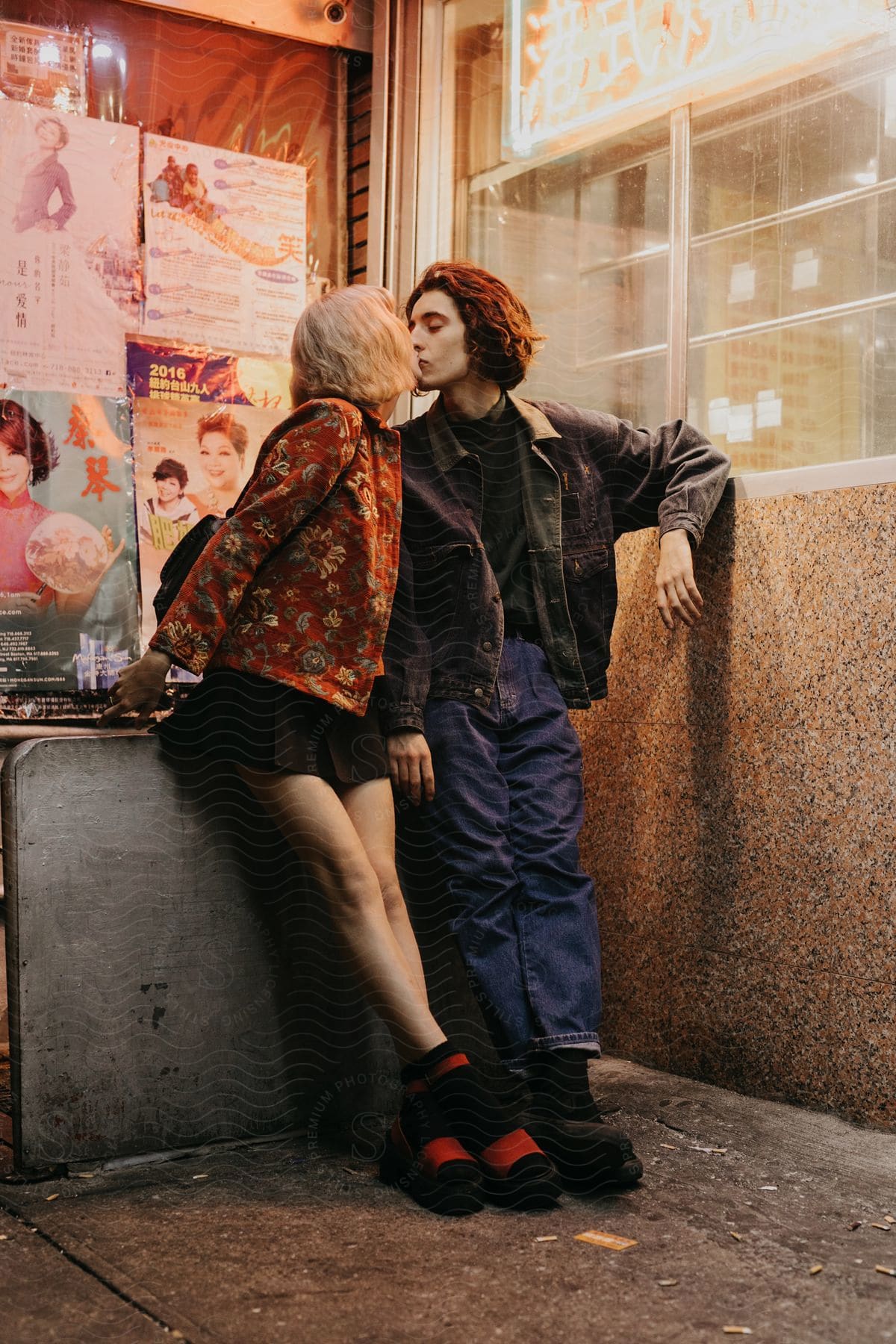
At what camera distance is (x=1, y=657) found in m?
3.28

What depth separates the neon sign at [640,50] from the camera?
118 inches

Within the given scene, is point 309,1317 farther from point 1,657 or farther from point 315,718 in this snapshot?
point 1,657

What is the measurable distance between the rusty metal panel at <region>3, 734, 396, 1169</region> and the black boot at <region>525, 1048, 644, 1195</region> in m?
0.41

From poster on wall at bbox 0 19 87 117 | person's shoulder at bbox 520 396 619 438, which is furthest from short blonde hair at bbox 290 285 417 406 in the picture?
poster on wall at bbox 0 19 87 117

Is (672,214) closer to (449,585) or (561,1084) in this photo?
(449,585)

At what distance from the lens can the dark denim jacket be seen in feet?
9.12

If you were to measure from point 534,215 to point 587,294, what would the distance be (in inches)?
12.3

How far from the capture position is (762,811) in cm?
293

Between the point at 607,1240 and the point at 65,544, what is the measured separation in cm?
206

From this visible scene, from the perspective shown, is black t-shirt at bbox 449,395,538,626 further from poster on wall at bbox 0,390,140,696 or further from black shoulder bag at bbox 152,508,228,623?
poster on wall at bbox 0,390,140,696

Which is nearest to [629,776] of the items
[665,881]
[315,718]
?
[665,881]

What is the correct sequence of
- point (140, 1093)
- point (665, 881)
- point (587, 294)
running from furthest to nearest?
1. point (587, 294)
2. point (665, 881)
3. point (140, 1093)

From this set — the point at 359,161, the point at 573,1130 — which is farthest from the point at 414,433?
the point at 573,1130

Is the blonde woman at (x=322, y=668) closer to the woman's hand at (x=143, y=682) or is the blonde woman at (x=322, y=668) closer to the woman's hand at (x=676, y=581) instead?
the woman's hand at (x=143, y=682)
